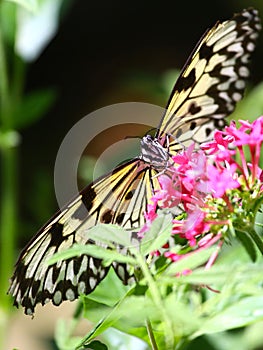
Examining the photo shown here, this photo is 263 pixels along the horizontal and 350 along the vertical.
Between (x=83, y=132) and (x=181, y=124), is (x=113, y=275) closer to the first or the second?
(x=181, y=124)

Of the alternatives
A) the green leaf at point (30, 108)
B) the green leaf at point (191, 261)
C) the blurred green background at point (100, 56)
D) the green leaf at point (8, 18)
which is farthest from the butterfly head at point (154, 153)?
the blurred green background at point (100, 56)

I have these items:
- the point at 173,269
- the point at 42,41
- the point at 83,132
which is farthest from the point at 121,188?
the point at 83,132

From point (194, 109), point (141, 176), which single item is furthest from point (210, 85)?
point (141, 176)

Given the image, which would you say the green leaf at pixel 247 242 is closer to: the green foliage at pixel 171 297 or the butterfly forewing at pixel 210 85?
the green foliage at pixel 171 297

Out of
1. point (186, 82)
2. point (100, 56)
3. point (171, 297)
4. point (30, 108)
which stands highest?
point (100, 56)

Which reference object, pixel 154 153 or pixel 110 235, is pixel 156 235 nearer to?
pixel 110 235
